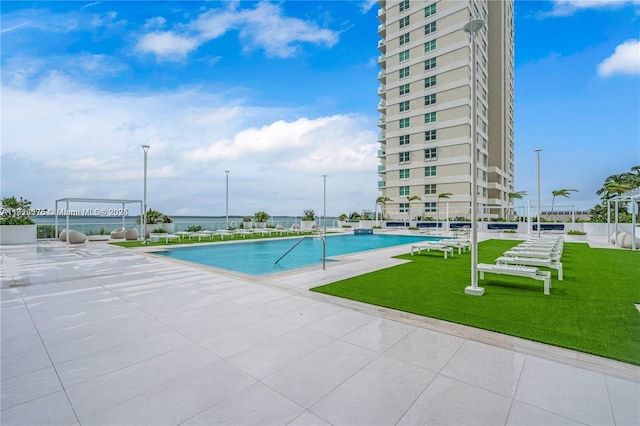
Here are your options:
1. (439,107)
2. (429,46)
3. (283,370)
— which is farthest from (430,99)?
(283,370)

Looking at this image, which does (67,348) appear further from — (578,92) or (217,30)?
(578,92)

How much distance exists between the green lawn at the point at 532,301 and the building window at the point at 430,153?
3184 centimetres

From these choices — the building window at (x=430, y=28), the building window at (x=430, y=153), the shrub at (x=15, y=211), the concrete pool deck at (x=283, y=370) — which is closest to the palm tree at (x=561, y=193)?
the building window at (x=430, y=153)

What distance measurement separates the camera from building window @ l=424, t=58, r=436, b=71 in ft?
130

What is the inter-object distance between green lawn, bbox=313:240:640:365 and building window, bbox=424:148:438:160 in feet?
104

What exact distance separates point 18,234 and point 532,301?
2461cm

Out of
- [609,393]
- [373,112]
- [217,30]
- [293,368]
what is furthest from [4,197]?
[373,112]

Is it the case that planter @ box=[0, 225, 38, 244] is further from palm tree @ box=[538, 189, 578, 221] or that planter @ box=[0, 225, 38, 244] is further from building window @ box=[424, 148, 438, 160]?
palm tree @ box=[538, 189, 578, 221]

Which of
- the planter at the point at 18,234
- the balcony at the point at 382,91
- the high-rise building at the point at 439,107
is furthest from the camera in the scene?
the balcony at the point at 382,91

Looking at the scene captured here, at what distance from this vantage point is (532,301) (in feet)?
18.1

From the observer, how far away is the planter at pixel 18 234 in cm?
1706

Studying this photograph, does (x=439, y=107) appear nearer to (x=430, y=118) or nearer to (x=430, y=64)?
(x=430, y=118)

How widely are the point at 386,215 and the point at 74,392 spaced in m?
42.3

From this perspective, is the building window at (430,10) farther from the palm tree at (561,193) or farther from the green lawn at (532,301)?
the green lawn at (532,301)
